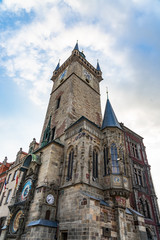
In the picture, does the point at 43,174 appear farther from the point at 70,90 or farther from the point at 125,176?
the point at 70,90

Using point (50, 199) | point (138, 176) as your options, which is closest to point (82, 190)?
point (50, 199)

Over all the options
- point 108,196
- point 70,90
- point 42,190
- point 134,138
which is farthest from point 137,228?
point 70,90

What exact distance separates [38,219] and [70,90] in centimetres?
1401

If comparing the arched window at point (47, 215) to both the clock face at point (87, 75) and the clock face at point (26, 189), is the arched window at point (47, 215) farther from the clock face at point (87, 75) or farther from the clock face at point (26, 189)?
the clock face at point (87, 75)

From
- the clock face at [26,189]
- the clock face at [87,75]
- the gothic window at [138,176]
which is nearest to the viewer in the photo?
the clock face at [26,189]

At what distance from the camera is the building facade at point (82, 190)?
9852 millimetres

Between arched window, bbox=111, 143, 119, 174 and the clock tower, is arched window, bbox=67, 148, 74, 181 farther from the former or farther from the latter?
arched window, bbox=111, 143, 119, 174

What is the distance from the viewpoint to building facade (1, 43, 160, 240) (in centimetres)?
985

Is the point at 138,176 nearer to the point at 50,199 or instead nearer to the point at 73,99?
the point at 50,199

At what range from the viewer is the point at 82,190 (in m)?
10.6

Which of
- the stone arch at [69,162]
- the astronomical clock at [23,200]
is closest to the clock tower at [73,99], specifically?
the stone arch at [69,162]

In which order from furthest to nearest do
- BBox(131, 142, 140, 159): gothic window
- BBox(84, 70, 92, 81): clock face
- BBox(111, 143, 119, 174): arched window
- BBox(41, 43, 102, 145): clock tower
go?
1. BBox(84, 70, 92, 81): clock face
2. BBox(131, 142, 140, 159): gothic window
3. BBox(41, 43, 102, 145): clock tower
4. BBox(111, 143, 119, 174): arched window

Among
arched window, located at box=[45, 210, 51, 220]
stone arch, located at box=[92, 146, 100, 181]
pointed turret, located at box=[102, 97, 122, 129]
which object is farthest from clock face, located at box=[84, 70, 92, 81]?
arched window, located at box=[45, 210, 51, 220]

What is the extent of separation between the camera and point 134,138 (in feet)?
69.3
